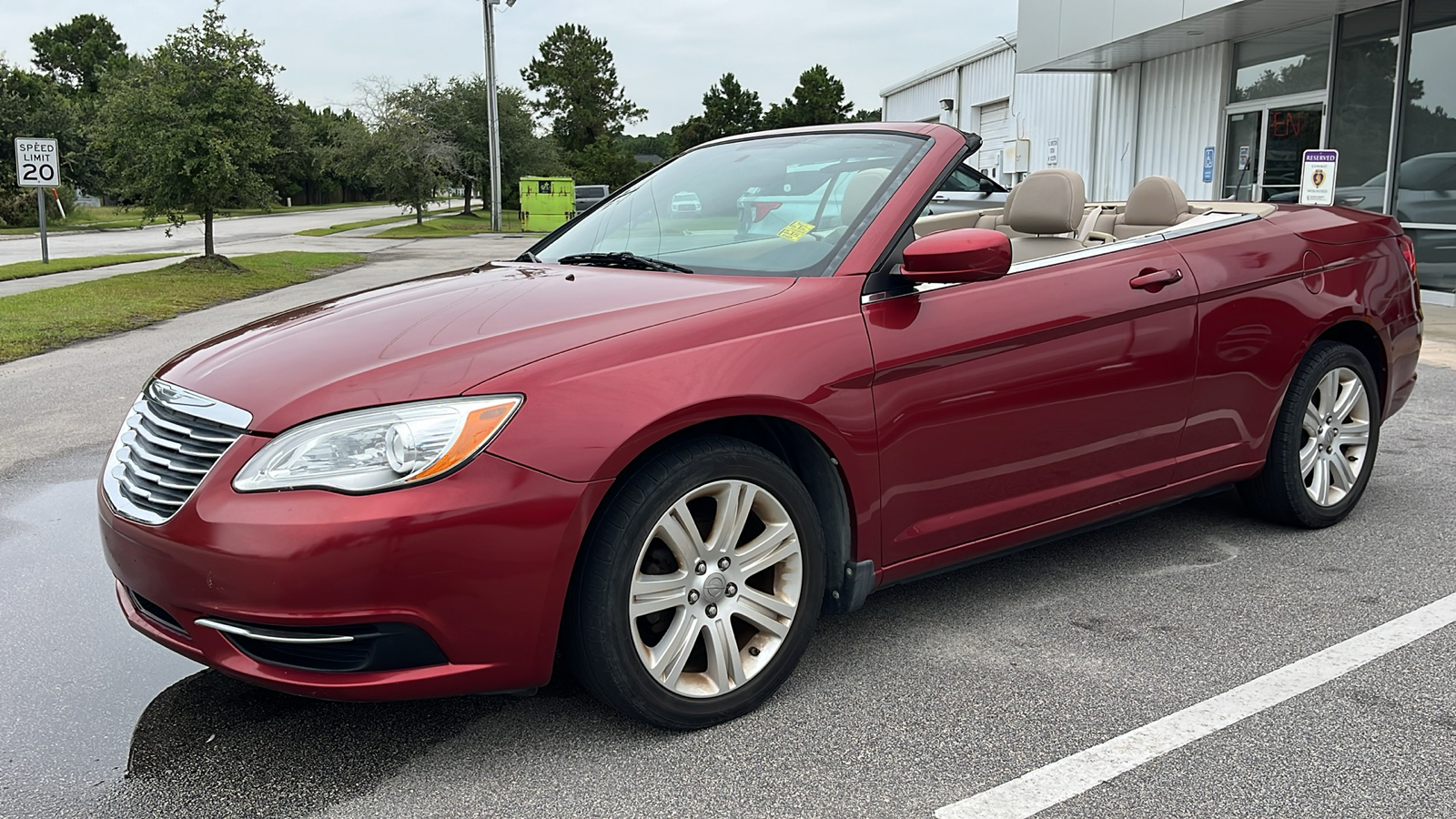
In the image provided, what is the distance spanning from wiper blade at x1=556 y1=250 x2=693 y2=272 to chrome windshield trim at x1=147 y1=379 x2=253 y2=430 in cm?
129

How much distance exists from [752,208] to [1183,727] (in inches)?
77.3

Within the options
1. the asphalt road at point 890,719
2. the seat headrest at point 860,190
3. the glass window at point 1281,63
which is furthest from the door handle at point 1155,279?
the glass window at point 1281,63

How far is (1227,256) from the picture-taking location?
3.91 meters

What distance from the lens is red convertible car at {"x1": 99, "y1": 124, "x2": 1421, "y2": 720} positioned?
245 cm

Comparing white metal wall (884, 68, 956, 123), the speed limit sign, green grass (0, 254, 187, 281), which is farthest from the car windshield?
white metal wall (884, 68, 956, 123)

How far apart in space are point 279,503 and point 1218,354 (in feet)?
9.81

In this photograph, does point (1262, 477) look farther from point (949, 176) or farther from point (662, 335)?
point (662, 335)

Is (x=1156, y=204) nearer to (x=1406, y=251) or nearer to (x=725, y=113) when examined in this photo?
(x=1406, y=251)

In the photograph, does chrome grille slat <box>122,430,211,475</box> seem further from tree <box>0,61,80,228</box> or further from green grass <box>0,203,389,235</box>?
tree <box>0,61,80,228</box>

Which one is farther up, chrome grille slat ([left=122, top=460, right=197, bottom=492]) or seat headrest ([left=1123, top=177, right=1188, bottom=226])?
seat headrest ([left=1123, top=177, right=1188, bottom=226])

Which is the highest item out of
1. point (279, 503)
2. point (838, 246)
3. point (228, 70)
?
point (228, 70)

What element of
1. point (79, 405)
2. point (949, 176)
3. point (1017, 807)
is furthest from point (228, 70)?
point (1017, 807)

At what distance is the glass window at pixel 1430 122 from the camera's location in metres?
11.9

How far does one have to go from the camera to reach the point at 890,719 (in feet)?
9.62
